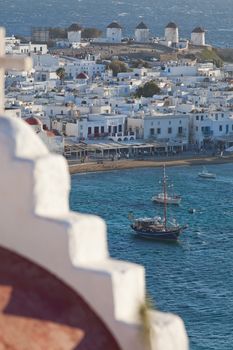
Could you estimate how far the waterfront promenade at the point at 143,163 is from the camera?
4078cm

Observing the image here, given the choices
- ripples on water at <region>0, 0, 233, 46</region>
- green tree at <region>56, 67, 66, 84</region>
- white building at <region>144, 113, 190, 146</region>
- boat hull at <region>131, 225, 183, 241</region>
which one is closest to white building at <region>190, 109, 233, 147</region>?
white building at <region>144, 113, 190, 146</region>

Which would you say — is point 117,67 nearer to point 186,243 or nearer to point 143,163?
point 143,163

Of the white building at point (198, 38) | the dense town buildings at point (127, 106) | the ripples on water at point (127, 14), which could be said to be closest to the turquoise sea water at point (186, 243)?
the dense town buildings at point (127, 106)

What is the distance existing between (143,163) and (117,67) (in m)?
19.4

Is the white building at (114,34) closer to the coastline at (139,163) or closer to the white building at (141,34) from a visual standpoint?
the white building at (141,34)

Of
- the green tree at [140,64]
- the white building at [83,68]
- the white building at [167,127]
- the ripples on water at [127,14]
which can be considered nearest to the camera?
the white building at [167,127]

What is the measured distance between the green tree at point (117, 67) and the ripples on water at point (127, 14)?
1119 inches

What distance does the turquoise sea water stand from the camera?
67.0 feet

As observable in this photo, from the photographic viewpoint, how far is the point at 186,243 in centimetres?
2797

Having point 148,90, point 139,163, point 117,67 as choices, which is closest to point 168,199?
point 139,163

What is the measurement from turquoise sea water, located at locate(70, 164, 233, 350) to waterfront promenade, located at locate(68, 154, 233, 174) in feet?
1.68

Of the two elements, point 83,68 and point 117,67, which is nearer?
point 83,68

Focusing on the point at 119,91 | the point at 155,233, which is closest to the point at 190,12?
the point at 119,91

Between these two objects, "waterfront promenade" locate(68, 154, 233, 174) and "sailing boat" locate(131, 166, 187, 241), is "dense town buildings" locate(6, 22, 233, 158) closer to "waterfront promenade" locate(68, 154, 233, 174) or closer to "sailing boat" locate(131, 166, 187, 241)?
"waterfront promenade" locate(68, 154, 233, 174)
